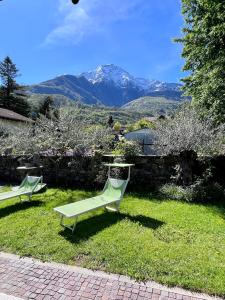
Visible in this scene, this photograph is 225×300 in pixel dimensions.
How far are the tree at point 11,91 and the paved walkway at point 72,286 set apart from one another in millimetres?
39977

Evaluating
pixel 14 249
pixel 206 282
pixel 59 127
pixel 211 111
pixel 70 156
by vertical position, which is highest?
pixel 211 111

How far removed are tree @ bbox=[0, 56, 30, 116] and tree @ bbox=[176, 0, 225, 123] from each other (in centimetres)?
3145

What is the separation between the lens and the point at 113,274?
3.73 m

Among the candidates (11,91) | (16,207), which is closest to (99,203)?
(16,207)

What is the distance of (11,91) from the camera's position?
41219 millimetres

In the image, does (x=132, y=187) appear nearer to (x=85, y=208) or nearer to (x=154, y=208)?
(x=154, y=208)

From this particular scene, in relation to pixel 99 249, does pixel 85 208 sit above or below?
above

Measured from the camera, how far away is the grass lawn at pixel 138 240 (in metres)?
3.74

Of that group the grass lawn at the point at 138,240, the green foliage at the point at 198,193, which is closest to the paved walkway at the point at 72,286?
the grass lawn at the point at 138,240

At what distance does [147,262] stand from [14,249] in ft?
7.84

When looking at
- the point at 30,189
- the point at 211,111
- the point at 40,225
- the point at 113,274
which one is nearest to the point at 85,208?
the point at 40,225

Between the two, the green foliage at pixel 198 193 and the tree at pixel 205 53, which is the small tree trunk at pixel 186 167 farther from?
the tree at pixel 205 53

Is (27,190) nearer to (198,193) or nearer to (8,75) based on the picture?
(198,193)

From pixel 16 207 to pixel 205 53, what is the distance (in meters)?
12.1
